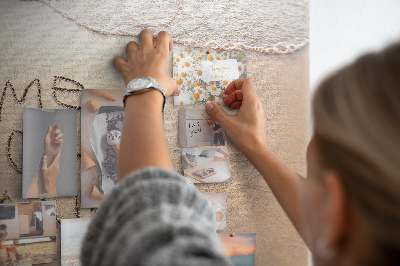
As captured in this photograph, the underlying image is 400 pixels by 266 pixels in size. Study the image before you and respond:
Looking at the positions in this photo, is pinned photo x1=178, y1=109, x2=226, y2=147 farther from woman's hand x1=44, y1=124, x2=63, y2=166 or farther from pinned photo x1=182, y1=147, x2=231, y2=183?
woman's hand x1=44, y1=124, x2=63, y2=166

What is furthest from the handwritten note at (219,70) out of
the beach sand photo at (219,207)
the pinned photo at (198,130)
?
the beach sand photo at (219,207)

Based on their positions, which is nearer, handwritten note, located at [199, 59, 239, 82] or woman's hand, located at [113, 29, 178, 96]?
woman's hand, located at [113, 29, 178, 96]

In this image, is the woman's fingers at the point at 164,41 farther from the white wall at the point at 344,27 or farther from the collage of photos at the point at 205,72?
the white wall at the point at 344,27

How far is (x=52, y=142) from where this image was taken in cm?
79

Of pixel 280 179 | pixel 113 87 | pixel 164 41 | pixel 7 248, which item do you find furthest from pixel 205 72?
pixel 7 248

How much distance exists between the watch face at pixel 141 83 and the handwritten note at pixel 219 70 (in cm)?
27

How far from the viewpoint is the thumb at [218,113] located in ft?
2.89

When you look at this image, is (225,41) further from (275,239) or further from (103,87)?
(275,239)

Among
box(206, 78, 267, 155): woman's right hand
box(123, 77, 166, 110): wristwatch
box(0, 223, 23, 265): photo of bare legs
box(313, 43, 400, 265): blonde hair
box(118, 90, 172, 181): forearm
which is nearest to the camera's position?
box(313, 43, 400, 265): blonde hair

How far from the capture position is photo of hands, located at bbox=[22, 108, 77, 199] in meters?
0.78

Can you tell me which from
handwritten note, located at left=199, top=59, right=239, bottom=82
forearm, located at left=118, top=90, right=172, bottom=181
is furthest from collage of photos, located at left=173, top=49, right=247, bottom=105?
forearm, located at left=118, top=90, right=172, bottom=181

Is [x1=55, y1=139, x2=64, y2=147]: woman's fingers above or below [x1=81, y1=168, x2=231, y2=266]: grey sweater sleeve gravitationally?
above

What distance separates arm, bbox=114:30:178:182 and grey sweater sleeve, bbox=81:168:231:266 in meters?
0.08

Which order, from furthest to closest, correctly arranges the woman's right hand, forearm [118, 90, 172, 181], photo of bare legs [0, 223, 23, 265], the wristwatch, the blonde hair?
the woman's right hand, photo of bare legs [0, 223, 23, 265], the wristwatch, forearm [118, 90, 172, 181], the blonde hair
